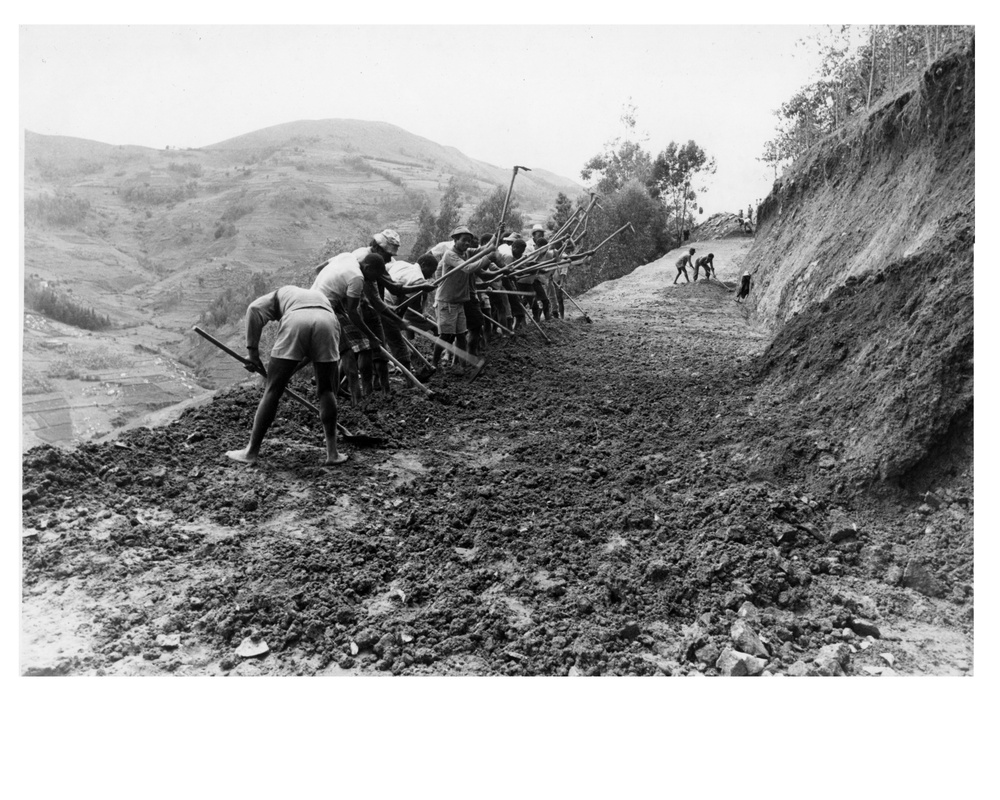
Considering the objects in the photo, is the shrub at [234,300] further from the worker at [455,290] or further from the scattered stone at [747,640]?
the scattered stone at [747,640]

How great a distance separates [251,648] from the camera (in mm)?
2828

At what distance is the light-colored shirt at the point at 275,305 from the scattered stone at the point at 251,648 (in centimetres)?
204

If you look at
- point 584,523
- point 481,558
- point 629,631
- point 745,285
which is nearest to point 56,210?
point 481,558

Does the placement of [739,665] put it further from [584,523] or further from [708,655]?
[584,523]

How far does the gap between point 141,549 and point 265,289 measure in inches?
86.3

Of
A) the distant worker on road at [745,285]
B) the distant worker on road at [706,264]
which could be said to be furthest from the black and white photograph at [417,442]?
the distant worker on road at [706,264]

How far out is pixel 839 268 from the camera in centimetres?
772

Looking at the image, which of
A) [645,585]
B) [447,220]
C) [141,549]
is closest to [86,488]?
[141,549]

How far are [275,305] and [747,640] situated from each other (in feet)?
10.1

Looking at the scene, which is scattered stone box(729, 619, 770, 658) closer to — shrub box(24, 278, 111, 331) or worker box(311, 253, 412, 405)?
shrub box(24, 278, 111, 331)

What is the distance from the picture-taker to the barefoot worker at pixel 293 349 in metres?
4.30

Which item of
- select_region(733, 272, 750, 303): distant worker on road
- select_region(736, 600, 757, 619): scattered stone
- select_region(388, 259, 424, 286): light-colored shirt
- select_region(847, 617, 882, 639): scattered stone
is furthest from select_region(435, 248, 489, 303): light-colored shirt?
select_region(733, 272, 750, 303): distant worker on road

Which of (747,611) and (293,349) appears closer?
(747,611)

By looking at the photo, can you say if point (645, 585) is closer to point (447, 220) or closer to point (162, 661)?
point (162, 661)
